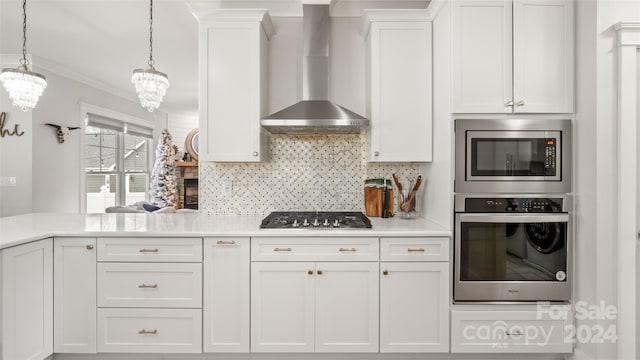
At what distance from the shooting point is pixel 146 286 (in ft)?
6.63

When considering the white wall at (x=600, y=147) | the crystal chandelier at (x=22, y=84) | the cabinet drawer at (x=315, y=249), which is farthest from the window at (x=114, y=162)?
the white wall at (x=600, y=147)

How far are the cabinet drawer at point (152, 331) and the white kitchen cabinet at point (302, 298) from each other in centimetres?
38

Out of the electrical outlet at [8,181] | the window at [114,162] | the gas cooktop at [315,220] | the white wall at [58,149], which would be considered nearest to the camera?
the gas cooktop at [315,220]

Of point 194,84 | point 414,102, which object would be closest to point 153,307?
point 414,102

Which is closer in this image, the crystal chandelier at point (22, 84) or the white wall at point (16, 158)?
the crystal chandelier at point (22, 84)

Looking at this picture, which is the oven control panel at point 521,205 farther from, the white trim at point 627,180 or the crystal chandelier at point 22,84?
the crystal chandelier at point 22,84

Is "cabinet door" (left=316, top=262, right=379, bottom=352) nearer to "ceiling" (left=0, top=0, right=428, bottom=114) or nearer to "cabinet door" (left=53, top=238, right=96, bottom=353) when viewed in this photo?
"cabinet door" (left=53, top=238, right=96, bottom=353)

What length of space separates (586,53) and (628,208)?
912 mm

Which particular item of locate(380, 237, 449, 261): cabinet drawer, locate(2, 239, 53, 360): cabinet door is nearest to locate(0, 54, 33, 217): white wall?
locate(2, 239, 53, 360): cabinet door

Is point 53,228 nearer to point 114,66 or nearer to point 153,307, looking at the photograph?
point 153,307

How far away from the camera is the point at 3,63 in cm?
401

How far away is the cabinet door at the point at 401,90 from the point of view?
7.79 feet

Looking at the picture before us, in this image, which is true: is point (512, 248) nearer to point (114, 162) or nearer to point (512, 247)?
point (512, 247)

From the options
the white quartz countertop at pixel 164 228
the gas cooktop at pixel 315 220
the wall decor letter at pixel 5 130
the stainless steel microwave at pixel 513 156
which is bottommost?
the white quartz countertop at pixel 164 228
